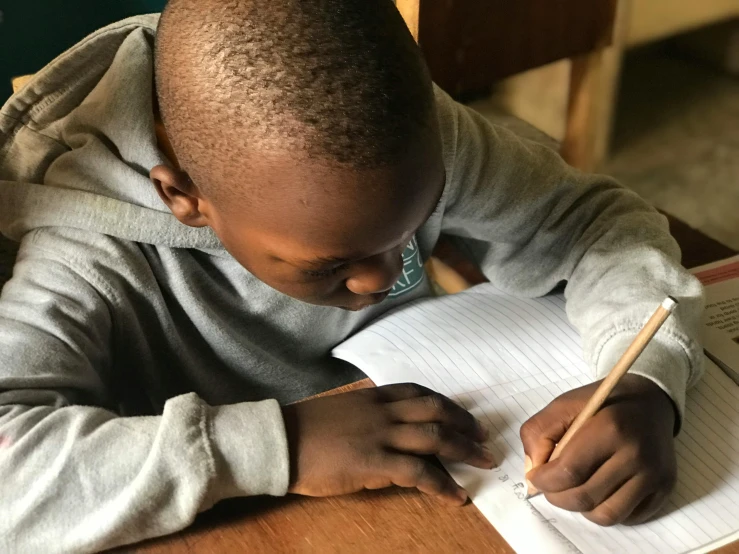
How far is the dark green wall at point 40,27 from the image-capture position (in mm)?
890

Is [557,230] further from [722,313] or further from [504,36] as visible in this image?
[504,36]

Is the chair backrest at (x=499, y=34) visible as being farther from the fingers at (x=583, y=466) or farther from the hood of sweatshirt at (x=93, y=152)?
the fingers at (x=583, y=466)

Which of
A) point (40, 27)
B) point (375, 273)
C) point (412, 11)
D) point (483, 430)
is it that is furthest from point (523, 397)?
point (40, 27)

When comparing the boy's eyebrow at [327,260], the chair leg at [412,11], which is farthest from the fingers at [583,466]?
the chair leg at [412,11]

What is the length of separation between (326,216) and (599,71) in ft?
2.98

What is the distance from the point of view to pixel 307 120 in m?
0.47

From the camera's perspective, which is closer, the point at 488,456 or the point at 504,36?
the point at 488,456

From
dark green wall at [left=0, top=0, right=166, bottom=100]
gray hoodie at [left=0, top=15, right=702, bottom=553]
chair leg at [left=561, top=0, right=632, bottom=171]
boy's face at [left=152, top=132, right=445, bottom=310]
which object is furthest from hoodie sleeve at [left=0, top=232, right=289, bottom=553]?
chair leg at [left=561, top=0, right=632, bottom=171]

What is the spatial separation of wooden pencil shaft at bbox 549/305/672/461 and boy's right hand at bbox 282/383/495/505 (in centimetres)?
6

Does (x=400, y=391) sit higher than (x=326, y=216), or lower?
lower

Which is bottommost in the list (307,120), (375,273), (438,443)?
(438,443)

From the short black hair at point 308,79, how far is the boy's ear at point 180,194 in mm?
95

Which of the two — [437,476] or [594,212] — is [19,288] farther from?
[594,212]

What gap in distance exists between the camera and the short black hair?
1.54 feet
